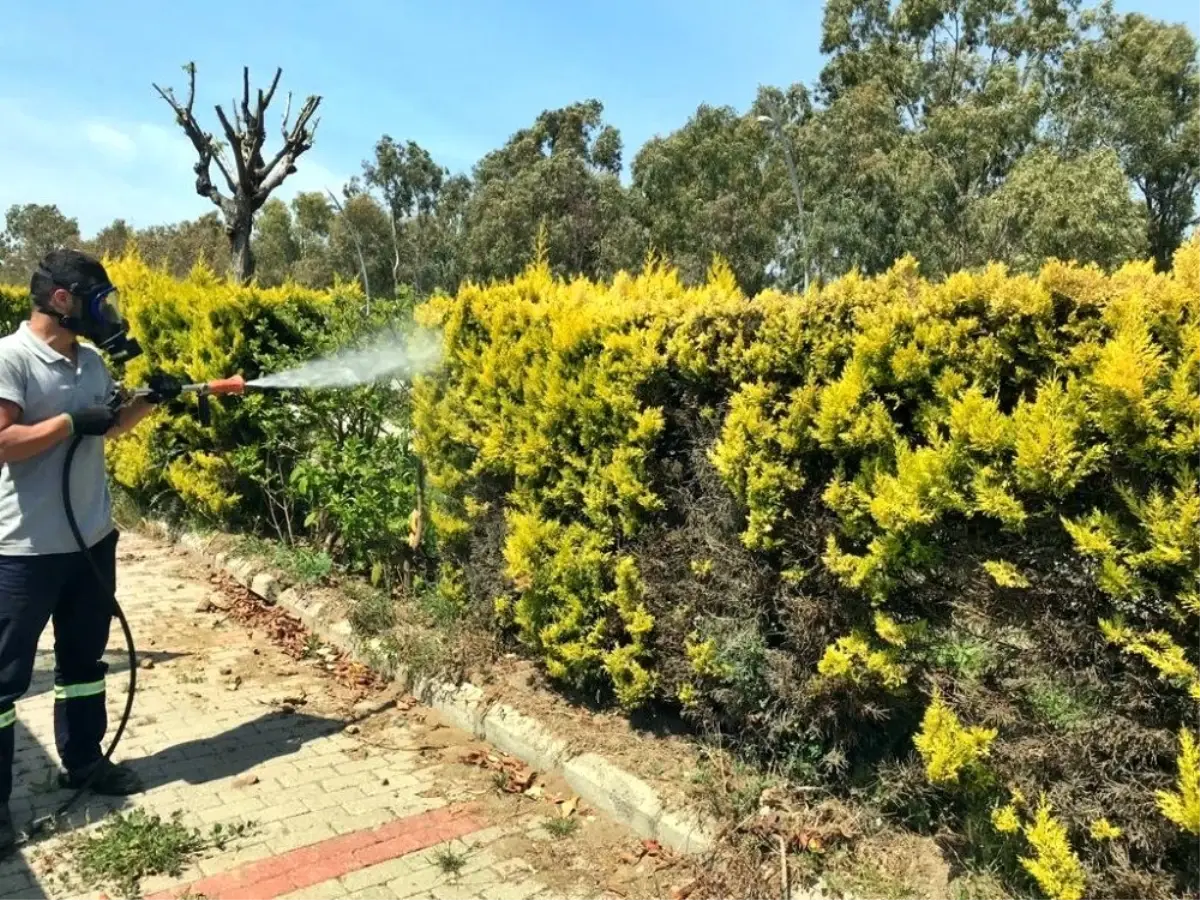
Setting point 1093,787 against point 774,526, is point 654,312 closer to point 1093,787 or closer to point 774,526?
point 774,526

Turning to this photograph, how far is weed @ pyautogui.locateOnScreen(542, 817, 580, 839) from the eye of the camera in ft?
13.6

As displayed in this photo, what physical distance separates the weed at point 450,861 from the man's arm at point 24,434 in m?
2.39

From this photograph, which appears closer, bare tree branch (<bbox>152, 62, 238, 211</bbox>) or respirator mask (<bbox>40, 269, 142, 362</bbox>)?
respirator mask (<bbox>40, 269, 142, 362</bbox>)

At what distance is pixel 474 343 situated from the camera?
18.4 feet

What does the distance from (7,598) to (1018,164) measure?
35.1 m

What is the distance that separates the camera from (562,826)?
4.17 meters

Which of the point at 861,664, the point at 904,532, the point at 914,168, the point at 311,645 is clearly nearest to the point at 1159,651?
the point at 904,532

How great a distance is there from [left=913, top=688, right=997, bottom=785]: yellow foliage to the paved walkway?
3.91 feet

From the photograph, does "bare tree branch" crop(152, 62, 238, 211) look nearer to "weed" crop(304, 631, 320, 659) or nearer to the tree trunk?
the tree trunk

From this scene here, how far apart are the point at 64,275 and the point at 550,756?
3150 mm

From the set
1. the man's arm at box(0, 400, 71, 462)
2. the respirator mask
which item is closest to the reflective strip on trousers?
the man's arm at box(0, 400, 71, 462)

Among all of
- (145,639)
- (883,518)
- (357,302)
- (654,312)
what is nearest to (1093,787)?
(883,518)

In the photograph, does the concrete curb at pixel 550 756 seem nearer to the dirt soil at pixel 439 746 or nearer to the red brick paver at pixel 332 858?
the dirt soil at pixel 439 746

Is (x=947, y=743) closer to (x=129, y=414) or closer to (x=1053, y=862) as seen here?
(x=1053, y=862)
